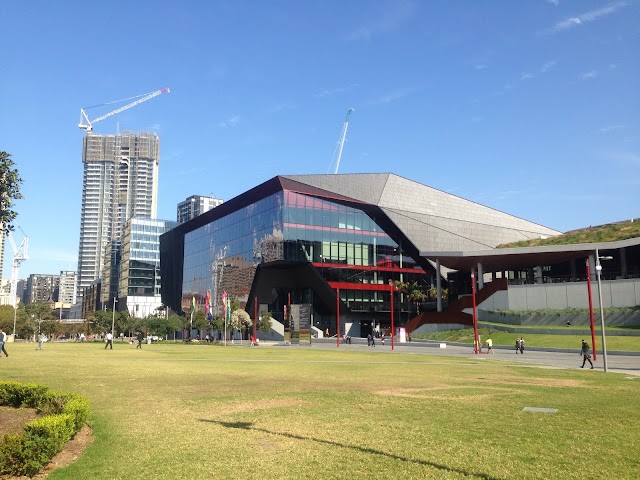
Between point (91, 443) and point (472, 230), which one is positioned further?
point (472, 230)

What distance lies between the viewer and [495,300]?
84.5 meters

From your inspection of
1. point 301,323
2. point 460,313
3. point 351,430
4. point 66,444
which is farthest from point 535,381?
point 460,313

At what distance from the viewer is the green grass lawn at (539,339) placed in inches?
2220

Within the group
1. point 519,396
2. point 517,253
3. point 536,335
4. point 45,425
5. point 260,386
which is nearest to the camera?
point 45,425

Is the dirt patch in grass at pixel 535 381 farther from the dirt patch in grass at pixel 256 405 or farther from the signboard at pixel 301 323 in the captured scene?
the signboard at pixel 301 323

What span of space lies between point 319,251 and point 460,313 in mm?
28510

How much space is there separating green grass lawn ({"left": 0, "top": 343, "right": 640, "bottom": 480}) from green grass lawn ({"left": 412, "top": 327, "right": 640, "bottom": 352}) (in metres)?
36.8

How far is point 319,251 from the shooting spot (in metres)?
102

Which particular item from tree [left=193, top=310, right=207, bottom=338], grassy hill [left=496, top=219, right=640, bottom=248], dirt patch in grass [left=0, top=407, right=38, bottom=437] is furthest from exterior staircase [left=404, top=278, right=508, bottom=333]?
dirt patch in grass [left=0, top=407, right=38, bottom=437]

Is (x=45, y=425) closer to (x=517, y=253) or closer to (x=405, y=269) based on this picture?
(x=517, y=253)

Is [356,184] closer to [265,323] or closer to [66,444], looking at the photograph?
[265,323]

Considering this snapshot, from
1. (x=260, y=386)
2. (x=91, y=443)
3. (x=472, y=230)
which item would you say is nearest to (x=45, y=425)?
(x=91, y=443)

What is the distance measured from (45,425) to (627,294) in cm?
7712

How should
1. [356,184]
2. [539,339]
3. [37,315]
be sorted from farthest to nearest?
[37,315]
[356,184]
[539,339]
